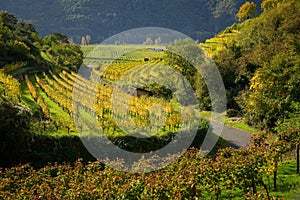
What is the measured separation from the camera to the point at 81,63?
48062 mm

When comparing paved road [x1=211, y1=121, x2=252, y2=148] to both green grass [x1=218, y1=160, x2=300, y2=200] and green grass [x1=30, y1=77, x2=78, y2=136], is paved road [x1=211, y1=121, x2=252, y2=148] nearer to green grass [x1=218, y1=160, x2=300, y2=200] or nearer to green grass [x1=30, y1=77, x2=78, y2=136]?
green grass [x1=218, y1=160, x2=300, y2=200]

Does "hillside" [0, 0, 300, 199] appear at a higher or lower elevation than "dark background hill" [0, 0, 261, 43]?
lower

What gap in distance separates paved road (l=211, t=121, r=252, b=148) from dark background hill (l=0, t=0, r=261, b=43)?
453ft

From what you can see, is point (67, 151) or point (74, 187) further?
point (67, 151)

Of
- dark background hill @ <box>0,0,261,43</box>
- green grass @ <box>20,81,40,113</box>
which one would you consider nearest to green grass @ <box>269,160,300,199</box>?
green grass @ <box>20,81,40,113</box>

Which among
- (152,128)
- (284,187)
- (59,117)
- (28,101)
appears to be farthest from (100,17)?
(284,187)

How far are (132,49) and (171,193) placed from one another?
40582 millimetres

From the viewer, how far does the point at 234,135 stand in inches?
945

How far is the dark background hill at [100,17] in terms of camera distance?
554ft

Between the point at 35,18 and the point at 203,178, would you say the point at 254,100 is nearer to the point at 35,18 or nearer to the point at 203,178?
the point at 203,178

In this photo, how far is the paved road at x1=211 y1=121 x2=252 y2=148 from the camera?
21.6 m

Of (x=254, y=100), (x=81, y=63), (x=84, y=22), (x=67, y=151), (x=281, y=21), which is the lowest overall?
(x=67, y=151)

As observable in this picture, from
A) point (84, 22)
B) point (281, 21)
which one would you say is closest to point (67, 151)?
point (281, 21)

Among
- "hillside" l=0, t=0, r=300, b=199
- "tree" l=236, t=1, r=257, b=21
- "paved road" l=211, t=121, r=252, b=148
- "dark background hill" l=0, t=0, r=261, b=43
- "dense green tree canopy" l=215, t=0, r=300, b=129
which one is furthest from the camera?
"dark background hill" l=0, t=0, r=261, b=43
